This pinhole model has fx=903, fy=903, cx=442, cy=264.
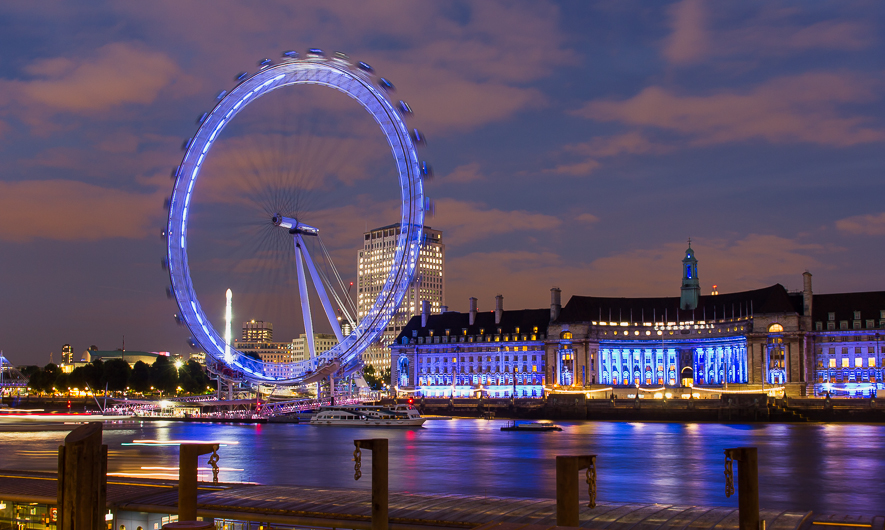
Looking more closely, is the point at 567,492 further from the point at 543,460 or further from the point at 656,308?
the point at 656,308

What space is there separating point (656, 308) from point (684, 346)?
37.6 ft

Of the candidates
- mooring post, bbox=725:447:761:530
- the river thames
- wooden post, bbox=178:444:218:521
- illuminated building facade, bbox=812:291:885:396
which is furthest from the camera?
illuminated building facade, bbox=812:291:885:396

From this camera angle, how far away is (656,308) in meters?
191

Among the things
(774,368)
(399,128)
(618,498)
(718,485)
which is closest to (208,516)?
(618,498)

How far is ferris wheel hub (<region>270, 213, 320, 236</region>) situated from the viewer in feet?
300

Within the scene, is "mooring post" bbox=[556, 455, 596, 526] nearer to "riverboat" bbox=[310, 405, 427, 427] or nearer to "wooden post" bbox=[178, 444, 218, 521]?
"wooden post" bbox=[178, 444, 218, 521]

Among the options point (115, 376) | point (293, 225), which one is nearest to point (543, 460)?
point (293, 225)

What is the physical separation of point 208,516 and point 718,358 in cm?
16444

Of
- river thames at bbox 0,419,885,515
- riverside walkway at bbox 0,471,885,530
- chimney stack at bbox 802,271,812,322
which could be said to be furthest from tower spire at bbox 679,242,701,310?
riverside walkway at bbox 0,471,885,530

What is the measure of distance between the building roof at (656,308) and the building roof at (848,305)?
6.46 metres

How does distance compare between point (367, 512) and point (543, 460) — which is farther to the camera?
point (543, 460)

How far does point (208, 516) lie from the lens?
25875 millimetres

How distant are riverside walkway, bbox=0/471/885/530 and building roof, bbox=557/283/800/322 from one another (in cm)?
15169

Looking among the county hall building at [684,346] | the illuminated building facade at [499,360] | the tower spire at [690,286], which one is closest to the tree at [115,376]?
the illuminated building facade at [499,360]
